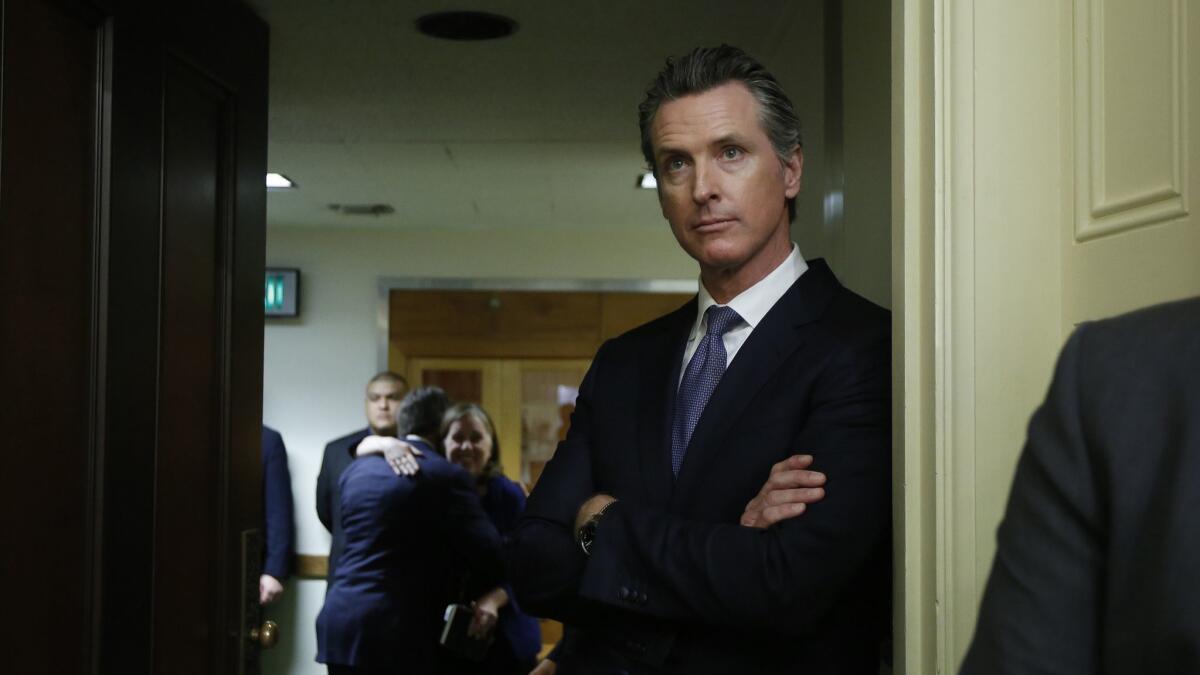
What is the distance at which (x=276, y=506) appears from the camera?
5.93m

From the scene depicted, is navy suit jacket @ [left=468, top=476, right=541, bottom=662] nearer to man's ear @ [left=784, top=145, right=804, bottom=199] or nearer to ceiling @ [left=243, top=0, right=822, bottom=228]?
ceiling @ [left=243, top=0, right=822, bottom=228]

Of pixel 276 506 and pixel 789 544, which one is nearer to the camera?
pixel 789 544

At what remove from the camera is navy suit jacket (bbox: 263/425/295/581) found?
583 cm

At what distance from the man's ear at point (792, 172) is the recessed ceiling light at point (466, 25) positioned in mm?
1469

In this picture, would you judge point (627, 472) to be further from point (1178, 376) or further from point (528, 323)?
point (528, 323)

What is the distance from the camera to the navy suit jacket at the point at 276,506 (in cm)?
583

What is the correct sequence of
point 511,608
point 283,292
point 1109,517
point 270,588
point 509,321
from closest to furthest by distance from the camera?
point 1109,517
point 511,608
point 270,588
point 283,292
point 509,321

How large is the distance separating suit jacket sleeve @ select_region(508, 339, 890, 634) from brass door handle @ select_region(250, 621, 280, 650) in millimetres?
1107

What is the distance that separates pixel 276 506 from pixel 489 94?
118 inches

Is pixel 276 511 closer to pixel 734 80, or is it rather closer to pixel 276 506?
pixel 276 506

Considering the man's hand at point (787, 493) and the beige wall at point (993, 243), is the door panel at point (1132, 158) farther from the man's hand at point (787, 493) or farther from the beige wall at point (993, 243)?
the man's hand at point (787, 493)

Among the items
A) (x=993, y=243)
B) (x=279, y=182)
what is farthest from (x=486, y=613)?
(x=993, y=243)

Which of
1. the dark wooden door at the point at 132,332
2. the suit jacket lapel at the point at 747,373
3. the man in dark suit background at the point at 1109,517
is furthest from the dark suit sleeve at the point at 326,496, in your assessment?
the man in dark suit background at the point at 1109,517

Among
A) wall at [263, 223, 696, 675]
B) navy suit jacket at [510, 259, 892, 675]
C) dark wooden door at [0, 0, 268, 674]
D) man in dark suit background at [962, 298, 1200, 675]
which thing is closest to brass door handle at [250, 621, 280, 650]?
dark wooden door at [0, 0, 268, 674]
